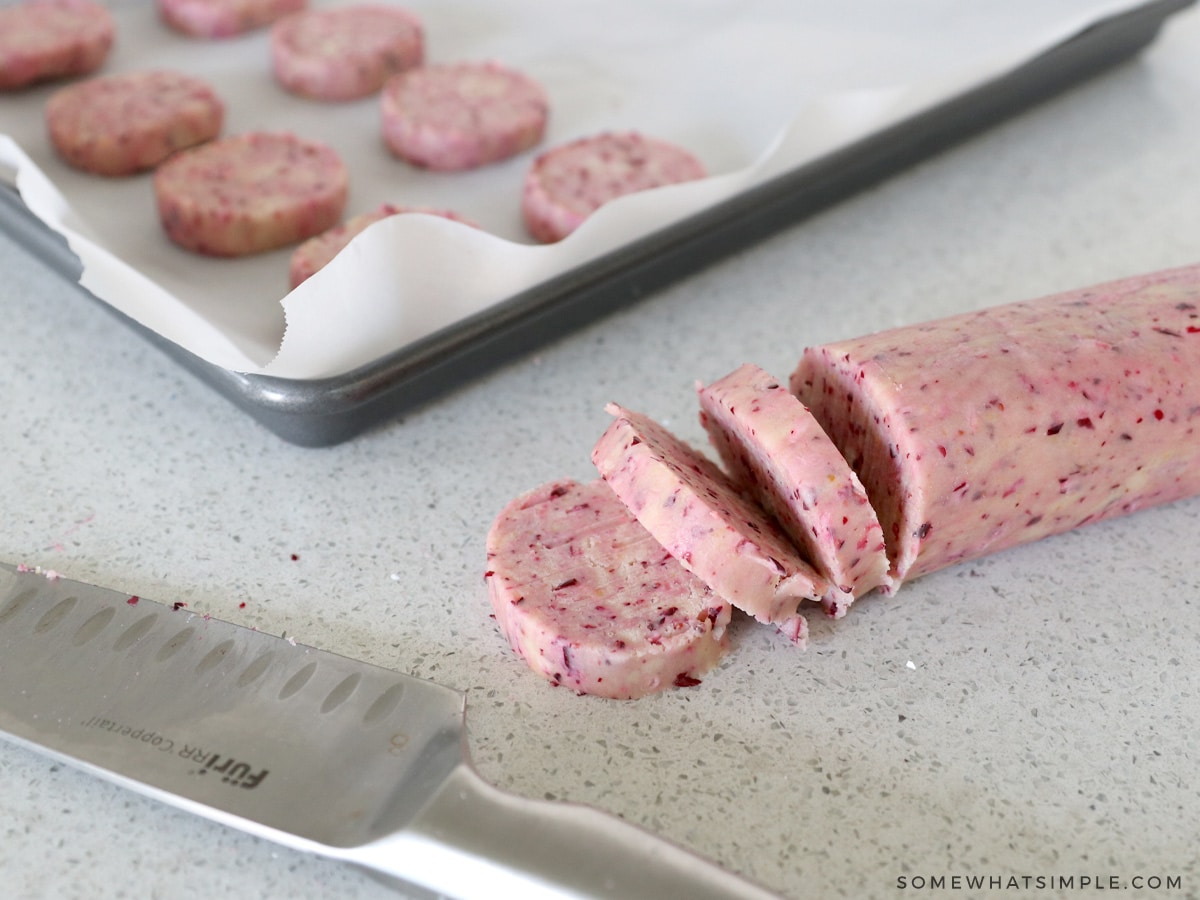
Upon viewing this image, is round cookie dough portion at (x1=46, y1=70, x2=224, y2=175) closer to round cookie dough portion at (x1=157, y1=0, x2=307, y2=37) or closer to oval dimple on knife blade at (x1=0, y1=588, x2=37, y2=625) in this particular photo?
round cookie dough portion at (x1=157, y1=0, x2=307, y2=37)

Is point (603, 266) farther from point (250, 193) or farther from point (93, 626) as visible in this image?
point (93, 626)

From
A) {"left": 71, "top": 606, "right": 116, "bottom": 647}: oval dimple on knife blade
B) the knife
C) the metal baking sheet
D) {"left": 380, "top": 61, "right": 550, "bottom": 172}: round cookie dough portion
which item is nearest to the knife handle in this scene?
the knife

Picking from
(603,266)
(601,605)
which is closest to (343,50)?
(603,266)

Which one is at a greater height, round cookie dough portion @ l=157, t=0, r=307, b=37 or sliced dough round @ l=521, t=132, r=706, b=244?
sliced dough round @ l=521, t=132, r=706, b=244

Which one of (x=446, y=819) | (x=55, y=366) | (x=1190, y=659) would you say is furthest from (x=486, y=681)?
(x=55, y=366)

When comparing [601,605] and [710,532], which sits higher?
[710,532]

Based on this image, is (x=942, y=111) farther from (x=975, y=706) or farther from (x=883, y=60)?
(x=975, y=706)
